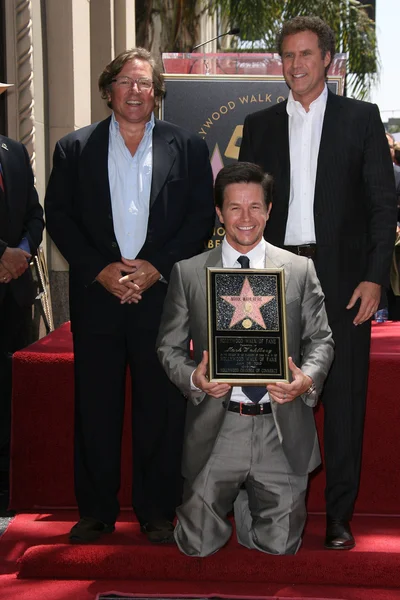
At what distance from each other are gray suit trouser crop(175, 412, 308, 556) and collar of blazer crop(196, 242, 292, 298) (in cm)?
62

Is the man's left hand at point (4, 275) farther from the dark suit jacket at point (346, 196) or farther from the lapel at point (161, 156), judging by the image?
the dark suit jacket at point (346, 196)

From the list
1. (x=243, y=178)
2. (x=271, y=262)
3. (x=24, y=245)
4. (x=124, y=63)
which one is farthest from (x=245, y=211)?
(x=24, y=245)

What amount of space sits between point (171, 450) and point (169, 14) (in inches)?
424

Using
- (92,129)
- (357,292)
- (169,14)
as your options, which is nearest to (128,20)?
(169,14)

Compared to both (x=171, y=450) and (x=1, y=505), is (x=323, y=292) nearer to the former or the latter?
(x=171, y=450)

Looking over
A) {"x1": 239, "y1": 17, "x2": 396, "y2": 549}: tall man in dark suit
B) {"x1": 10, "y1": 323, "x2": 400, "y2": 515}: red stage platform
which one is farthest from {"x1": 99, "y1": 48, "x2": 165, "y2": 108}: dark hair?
{"x1": 10, "y1": 323, "x2": 400, "y2": 515}: red stage platform

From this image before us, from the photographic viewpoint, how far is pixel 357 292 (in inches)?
170

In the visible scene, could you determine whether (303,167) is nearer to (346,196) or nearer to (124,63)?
(346,196)

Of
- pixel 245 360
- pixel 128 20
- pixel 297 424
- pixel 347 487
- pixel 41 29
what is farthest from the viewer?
pixel 128 20

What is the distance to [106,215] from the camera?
14.4 feet

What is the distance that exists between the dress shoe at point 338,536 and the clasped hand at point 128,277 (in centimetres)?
142

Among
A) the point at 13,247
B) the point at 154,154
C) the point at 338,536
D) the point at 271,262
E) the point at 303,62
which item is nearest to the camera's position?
the point at 271,262

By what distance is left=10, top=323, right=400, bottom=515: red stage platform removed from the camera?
5.09 metres

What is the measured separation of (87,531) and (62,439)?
2.49 ft
